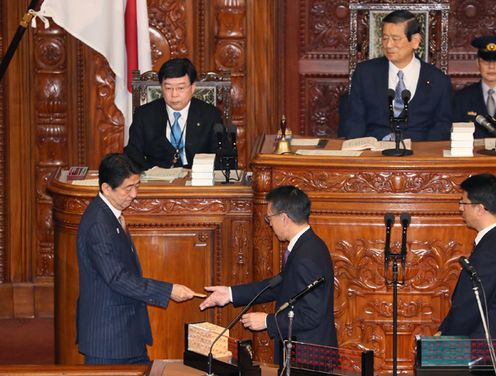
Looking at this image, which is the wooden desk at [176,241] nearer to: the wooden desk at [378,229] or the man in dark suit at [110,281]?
the wooden desk at [378,229]

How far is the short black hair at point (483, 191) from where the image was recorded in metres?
5.06

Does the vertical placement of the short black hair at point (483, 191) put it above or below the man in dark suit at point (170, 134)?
below

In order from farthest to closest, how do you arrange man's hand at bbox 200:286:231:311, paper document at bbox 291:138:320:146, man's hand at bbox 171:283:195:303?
paper document at bbox 291:138:320:146 < man's hand at bbox 200:286:231:311 < man's hand at bbox 171:283:195:303

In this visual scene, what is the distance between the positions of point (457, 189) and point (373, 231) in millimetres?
468

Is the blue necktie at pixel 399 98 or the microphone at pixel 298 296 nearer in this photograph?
the microphone at pixel 298 296

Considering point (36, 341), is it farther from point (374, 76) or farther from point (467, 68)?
point (467, 68)

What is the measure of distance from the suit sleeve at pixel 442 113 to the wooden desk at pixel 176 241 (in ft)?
4.15

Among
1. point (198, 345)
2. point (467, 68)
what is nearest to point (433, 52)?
point (467, 68)

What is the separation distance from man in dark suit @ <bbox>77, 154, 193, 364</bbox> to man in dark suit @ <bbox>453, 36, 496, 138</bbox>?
103 inches

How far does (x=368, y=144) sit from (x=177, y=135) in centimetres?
134

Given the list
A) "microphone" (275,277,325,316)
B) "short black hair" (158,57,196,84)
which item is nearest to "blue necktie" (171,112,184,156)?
"short black hair" (158,57,196,84)

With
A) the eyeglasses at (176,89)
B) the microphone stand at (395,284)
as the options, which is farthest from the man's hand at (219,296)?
the eyeglasses at (176,89)

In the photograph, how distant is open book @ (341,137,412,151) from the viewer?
20.1ft

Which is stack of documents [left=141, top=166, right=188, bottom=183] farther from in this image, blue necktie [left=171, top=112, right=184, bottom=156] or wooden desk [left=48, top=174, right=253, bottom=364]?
blue necktie [left=171, top=112, right=184, bottom=156]
